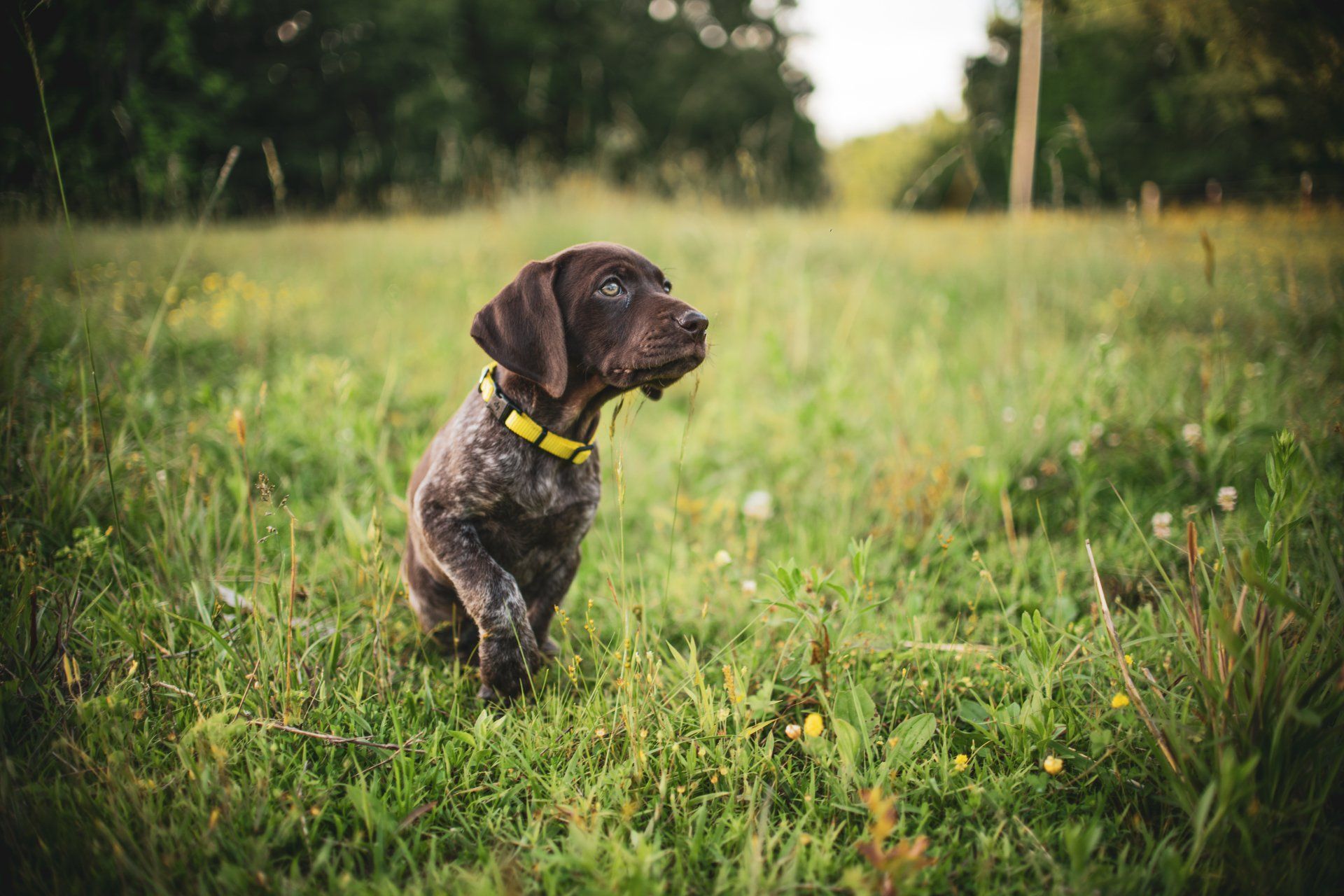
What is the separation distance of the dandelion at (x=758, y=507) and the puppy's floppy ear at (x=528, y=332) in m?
1.52

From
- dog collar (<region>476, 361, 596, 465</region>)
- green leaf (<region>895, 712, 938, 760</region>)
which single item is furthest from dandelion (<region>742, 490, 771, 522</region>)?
green leaf (<region>895, 712, 938, 760</region>)

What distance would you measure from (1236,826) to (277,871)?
2.23 meters

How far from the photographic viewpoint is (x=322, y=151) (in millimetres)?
19328

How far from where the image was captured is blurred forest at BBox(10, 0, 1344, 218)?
440 centimetres

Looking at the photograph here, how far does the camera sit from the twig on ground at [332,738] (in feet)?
6.00

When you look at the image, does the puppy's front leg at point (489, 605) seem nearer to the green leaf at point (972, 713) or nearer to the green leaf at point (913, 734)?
the green leaf at point (913, 734)

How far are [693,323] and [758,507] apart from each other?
150 centimetres

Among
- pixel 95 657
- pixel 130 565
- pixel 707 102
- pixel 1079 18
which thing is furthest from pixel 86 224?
pixel 707 102

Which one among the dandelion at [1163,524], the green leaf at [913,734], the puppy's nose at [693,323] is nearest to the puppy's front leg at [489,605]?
the puppy's nose at [693,323]

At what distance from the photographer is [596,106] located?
26.4 metres

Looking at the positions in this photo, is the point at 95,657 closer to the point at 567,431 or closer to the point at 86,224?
the point at 567,431

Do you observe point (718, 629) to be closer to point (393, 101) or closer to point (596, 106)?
point (393, 101)

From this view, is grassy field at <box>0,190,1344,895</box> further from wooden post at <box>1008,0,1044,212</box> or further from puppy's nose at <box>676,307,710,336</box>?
wooden post at <box>1008,0,1044,212</box>

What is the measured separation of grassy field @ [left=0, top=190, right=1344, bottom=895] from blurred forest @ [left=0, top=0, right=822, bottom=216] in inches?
41.6
